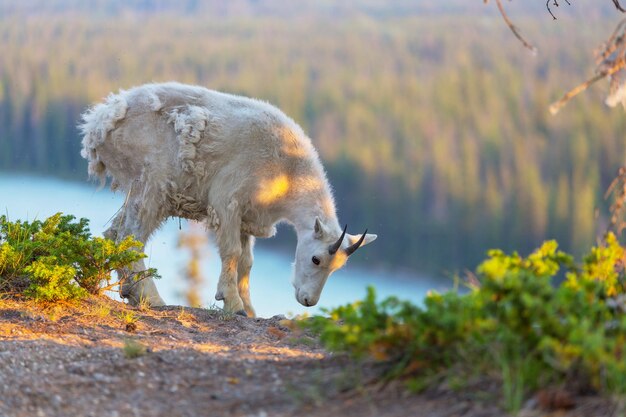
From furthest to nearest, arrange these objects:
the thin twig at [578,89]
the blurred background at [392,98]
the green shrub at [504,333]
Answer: the blurred background at [392,98], the thin twig at [578,89], the green shrub at [504,333]

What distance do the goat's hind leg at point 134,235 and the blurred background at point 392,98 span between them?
21864 millimetres

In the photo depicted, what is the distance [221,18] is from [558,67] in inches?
856

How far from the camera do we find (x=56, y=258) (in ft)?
22.4

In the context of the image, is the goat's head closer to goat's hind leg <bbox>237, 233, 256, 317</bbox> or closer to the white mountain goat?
the white mountain goat

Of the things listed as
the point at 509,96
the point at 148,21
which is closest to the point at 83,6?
the point at 148,21

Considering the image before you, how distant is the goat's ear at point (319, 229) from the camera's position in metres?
8.68

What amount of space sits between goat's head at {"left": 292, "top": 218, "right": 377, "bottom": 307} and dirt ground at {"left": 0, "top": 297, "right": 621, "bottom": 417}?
2.35 metres

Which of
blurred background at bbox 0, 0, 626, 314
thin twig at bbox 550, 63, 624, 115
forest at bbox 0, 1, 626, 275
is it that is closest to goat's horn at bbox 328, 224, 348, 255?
thin twig at bbox 550, 63, 624, 115

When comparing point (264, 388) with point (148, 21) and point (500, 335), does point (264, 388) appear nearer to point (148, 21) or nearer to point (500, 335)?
point (500, 335)

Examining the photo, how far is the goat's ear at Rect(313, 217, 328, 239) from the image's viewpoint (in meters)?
8.68

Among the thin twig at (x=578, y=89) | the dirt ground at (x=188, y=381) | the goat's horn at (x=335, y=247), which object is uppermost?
the goat's horn at (x=335, y=247)

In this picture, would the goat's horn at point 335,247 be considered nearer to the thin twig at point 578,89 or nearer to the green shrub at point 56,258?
the green shrub at point 56,258

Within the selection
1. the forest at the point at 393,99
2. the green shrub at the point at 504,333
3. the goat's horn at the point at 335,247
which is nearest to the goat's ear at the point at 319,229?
the goat's horn at the point at 335,247

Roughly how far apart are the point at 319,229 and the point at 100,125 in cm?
265
